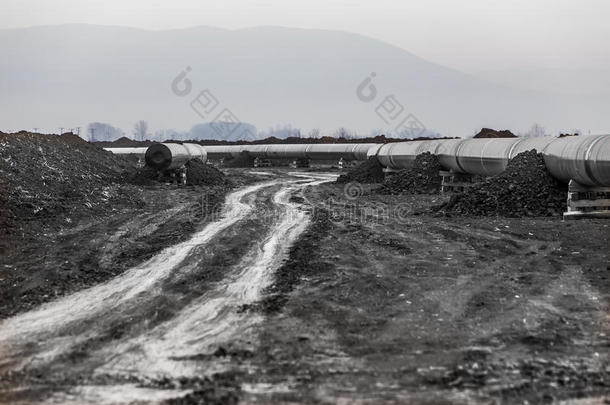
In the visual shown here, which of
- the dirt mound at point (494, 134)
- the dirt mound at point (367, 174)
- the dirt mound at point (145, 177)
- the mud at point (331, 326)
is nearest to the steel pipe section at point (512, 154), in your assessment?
the dirt mound at point (367, 174)

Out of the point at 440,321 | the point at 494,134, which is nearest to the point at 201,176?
the point at 440,321

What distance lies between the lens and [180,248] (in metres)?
14.0

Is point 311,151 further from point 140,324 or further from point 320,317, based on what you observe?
point 140,324

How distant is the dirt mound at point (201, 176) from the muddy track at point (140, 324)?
19.3m

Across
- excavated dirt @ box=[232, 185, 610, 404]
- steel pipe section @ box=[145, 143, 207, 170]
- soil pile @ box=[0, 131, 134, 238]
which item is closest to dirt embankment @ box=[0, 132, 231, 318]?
soil pile @ box=[0, 131, 134, 238]

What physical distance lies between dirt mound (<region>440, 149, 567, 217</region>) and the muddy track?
7.56m

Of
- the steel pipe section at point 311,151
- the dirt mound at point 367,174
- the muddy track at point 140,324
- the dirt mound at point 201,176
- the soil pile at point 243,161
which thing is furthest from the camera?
the soil pile at point 243,161

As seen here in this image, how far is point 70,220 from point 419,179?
15.6 meters

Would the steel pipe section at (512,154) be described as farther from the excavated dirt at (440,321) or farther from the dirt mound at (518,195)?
the excavated dirt at (440,321)

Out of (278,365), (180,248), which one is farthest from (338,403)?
(180,248)

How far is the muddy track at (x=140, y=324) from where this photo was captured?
6414 millimetres

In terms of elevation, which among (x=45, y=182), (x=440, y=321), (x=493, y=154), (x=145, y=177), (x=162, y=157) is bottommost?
(x=440, y=321)

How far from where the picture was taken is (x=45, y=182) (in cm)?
2134

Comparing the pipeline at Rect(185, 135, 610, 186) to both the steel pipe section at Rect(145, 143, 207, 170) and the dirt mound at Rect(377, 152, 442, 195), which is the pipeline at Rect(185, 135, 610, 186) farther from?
the steel pipe section at Rect(145, 143, 207, 170)
